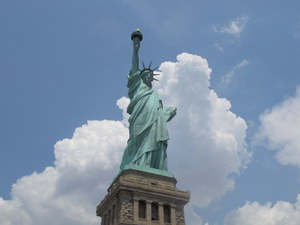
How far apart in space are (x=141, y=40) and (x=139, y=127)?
1757 cm

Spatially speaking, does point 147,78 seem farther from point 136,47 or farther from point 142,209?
point 142,209

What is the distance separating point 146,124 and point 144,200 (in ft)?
36.0

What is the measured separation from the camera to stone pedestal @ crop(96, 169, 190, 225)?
40.3 m

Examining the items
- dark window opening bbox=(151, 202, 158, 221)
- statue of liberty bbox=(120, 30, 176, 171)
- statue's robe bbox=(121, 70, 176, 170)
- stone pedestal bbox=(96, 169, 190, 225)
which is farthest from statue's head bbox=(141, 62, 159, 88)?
dark window opening bbox=(151, 202, 158, 221)

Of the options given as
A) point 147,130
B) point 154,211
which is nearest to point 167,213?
point 154,211

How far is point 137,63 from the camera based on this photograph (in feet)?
191

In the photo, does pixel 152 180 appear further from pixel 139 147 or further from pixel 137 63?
pixel 137 63

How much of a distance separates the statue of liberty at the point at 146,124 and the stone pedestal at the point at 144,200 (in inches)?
99.1

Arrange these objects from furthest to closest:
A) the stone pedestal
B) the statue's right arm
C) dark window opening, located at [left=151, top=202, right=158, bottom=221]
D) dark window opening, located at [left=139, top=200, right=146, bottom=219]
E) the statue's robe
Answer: the statue's right arm → the statue's robe → dark window opening, located at [left=151, top=202, right=158, bottom=221] → dark window opening, located at [left=139, top=200, right=146, bottom=219] → the stone pedestal

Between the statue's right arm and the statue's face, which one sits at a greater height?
the statue's right arm

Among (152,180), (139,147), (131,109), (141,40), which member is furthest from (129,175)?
(141,40)

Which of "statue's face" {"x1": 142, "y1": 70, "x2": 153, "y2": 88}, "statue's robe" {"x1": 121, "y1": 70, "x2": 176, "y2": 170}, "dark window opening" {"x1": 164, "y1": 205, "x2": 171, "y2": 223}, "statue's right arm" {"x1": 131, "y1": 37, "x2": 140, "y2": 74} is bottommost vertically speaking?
"dark window opening" {"x1": 164, "y1": 205, "x2": 171, "y2": 223}

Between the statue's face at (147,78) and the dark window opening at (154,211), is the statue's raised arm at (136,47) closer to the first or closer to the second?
the statue's face at (147,78)

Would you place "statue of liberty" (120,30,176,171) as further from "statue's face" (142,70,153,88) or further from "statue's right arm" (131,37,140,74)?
"statue's right arm" (131,37,140,74)
